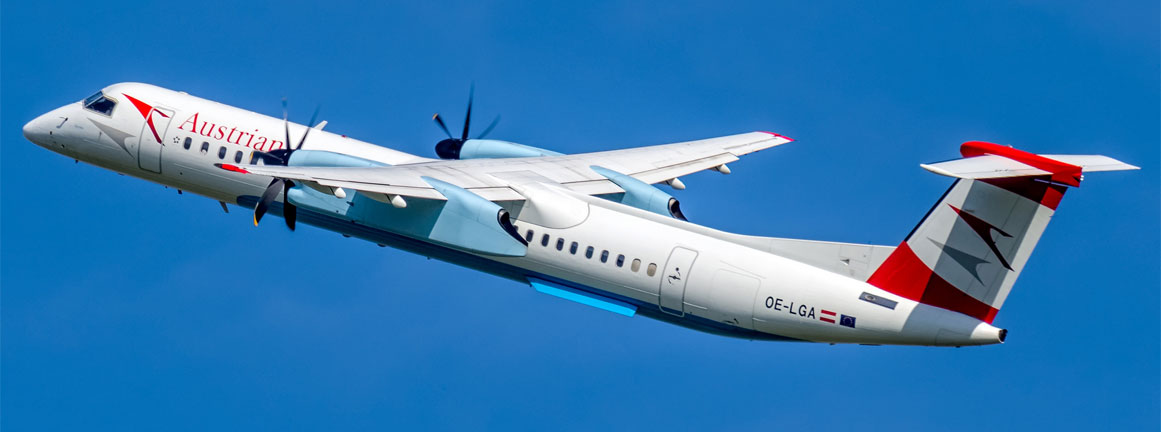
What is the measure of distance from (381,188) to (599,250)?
4588mm

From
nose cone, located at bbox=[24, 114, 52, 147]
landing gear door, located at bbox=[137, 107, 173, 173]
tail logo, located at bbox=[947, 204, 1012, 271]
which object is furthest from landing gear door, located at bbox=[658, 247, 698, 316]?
nose cone, located at bbox=[24, 114, 52, 147]

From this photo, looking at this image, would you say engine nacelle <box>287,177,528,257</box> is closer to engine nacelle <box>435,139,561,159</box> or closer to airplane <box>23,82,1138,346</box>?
airplane <box>23,82,1138,346</box>

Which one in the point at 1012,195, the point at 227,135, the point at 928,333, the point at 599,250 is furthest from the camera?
the point at 227,135

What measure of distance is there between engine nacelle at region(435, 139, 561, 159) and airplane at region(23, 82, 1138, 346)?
53mm

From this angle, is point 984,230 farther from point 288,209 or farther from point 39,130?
point 39,130

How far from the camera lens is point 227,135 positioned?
36938 mm

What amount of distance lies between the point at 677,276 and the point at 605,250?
1.65 metres

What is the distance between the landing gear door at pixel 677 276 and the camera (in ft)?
107

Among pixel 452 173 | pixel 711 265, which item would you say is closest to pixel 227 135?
pixel 452 173

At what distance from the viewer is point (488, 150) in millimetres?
38688

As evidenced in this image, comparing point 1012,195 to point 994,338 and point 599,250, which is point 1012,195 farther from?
point 599,250

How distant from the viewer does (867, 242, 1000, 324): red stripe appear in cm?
3033

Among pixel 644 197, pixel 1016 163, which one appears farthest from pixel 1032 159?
pixel 644 197

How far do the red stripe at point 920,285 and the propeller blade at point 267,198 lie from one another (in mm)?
12140
